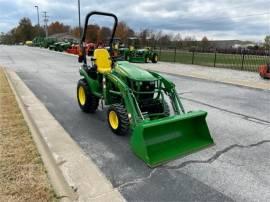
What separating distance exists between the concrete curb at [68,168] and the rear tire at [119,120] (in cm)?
76

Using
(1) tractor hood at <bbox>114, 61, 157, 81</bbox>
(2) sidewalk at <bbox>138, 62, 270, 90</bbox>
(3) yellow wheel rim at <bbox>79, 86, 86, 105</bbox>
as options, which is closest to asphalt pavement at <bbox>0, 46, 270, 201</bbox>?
(3) yellow wheel rim at <bbox>79, 86, 86, 105</bbox>

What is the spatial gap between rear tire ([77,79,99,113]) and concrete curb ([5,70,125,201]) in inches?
36.9

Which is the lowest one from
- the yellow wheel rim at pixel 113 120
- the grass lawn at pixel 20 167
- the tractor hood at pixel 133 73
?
the grass lawn at pixel 20 167

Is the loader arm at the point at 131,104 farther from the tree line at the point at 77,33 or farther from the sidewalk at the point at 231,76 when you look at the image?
the tree line at the point at 77,33

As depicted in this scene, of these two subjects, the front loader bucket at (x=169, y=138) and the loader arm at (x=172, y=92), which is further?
the loader arm at (x=172, y=92)

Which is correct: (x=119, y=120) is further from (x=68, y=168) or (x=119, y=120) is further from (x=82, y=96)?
(x=82, y=96)

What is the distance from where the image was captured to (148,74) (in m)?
4.87

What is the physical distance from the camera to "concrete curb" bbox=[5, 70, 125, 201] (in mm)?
2984

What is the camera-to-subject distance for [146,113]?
180 inches

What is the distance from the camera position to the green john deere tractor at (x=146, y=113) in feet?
12.4

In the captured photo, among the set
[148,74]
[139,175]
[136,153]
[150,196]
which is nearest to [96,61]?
[148,74]

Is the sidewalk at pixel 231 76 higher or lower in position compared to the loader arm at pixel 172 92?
lower

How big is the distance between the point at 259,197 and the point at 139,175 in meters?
1.42

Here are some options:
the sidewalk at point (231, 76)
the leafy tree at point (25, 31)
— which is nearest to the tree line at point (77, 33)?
the leafy tree at point (25, 31)
